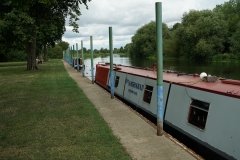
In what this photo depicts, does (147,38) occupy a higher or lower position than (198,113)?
higher

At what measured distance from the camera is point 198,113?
5.33 m

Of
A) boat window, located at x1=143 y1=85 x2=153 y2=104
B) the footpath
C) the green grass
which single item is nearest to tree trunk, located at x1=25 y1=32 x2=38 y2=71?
the green grass

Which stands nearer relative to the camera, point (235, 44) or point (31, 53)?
point (31, 53)

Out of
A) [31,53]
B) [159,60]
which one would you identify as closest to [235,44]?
[31,53]

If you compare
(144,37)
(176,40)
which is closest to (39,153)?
(176,40)

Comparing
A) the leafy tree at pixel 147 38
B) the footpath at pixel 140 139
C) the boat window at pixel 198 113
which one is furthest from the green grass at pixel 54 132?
the leafy tree at pixel 147 38

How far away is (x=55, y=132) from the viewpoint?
5.28 m

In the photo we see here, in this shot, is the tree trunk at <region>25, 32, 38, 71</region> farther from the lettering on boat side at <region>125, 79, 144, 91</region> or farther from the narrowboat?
the narrowboat

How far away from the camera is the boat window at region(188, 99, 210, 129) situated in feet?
16.4

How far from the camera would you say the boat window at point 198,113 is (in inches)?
197

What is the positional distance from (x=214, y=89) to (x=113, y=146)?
230cm

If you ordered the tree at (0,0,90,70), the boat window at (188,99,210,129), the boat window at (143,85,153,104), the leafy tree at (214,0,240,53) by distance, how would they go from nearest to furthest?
1. the boat window at (188,99,210,129)
2. the boat window at (143,85,153,104)
3. the tree at (0,0,90,70)
4. the leafy tree at (214,0,240,53)

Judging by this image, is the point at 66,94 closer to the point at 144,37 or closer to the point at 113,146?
the point at 113,146

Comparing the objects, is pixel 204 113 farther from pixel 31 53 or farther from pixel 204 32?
pixel 204 32
